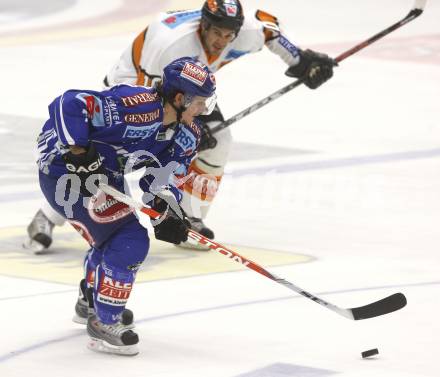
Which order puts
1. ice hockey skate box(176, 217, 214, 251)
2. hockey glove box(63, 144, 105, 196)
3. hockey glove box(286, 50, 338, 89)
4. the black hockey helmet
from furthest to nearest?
hockey glove box(286, 50, 338, 89) < ice hockey skate box(176, 217, 214, 251) < the black hockey helmet < hockey glove box(63, 144, 105, 196)

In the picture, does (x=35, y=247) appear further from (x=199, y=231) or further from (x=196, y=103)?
(x=196, y=103)

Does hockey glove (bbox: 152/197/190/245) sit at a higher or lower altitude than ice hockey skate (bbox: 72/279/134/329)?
higher

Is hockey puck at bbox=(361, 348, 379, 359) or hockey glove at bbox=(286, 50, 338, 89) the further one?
hockey glove at bbox=(286, 50, 338, 89)

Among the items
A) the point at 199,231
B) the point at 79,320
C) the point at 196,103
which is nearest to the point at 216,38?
the point at 199,231

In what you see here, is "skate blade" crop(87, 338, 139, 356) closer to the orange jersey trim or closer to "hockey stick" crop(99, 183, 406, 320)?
"hockey stick" crop(99, 183, 406, 320)

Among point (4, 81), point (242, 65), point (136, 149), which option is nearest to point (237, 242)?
point (136, 149)

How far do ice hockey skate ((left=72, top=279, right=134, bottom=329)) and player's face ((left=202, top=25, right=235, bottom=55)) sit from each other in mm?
1962

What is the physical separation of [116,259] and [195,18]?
2432 millimetres

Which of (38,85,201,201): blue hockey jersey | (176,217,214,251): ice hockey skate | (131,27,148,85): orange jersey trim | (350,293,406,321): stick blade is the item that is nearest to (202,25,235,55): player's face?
(131,27,148,85): orange jersey trim

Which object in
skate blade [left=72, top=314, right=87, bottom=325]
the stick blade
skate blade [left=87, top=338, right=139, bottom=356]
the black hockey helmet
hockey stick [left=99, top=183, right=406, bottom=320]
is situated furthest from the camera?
the black hockey helmet

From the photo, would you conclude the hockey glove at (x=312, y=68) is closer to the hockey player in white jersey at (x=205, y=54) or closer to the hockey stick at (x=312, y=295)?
the hockey player in white jersey at (x=205, y=54)

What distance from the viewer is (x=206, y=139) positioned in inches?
310

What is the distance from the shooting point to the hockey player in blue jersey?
5.76 meters

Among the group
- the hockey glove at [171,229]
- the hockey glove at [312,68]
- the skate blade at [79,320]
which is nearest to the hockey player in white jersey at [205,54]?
the hockey glove at [312,68]
